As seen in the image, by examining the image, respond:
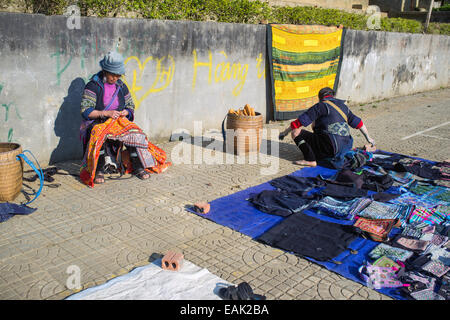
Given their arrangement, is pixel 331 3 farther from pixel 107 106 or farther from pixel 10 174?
pixel 10 174

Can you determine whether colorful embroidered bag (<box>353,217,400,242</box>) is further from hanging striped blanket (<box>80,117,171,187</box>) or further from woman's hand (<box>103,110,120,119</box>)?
woman's hand (<box>103,110,120,119</box>)

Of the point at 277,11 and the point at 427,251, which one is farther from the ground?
the point at 277,11

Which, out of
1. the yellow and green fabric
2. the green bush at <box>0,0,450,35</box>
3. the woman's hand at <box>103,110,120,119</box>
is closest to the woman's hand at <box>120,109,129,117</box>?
the woman's hand at <box>103,110,120,119</box>

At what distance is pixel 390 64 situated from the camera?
1402cm

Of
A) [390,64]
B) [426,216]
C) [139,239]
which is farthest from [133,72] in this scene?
[390,64]

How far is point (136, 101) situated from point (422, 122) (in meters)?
7.48

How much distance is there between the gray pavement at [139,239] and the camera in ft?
11.4

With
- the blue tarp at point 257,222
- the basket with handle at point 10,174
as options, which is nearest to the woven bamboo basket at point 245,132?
the blue tarp at point 257,222

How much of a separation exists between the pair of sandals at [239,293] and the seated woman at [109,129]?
2.90m

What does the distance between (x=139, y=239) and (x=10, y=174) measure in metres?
1.83

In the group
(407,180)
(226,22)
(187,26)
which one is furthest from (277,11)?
(407,180)

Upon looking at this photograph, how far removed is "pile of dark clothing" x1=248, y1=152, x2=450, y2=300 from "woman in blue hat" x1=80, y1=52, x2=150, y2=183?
2036mm

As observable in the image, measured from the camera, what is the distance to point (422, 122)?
420 inches

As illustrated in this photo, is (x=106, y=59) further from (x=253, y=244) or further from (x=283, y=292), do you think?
(x=283, y=292)
